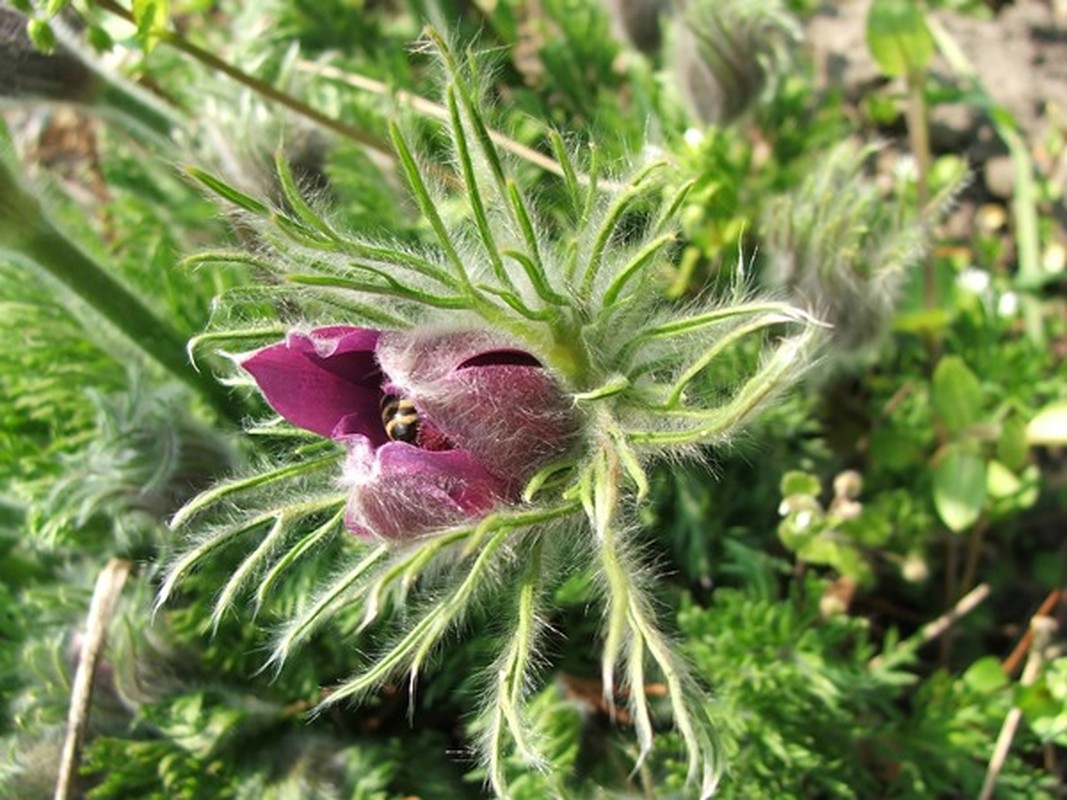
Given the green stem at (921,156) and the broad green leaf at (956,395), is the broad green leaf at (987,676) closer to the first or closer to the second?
the broad green leaf at (956,395)

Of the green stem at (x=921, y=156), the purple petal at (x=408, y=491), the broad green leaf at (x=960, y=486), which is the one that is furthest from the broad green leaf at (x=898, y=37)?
the purple petal at (x=408, y=491)

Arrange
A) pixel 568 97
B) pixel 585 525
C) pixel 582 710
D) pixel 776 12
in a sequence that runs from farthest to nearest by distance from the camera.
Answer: pixel 568 97
pixel 776 12
pixel 582 710
pixel 585 525

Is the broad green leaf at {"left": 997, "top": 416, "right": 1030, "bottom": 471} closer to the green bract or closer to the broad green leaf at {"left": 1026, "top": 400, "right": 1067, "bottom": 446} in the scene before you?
the broad green leaf at {"left": 1026, "top": 400, "right": 1067, "bottom": 446}

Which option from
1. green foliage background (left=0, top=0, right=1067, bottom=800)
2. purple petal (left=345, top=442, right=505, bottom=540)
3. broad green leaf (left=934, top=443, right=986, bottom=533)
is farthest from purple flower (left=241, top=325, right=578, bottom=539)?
broad green leaf (left=934, top=443, right=986, bottom=533)

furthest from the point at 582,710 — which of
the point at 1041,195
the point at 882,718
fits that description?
the point at 1041,195

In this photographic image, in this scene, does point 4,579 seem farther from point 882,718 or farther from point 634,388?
point 882,718

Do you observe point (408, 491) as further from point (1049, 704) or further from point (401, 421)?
point (1049, 704)
